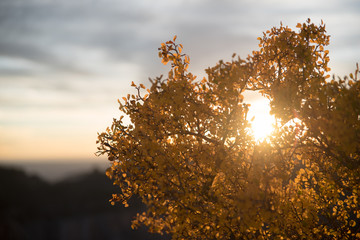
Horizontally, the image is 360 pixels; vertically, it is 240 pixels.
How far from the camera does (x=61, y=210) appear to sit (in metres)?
31.6

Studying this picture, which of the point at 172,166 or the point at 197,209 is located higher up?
the point at 172,166

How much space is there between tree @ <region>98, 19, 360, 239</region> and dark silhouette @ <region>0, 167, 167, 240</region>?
73.9ft

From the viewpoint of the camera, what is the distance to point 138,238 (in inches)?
1199

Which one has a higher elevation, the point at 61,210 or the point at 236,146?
the point at 236,146

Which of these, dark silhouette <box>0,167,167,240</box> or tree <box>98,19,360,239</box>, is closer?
tree <box>98,19,360,239</box>

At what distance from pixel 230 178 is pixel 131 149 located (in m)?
2.78

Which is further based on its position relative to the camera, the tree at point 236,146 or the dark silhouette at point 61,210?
the dark silhouette at point 61,210

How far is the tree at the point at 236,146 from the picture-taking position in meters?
6.40

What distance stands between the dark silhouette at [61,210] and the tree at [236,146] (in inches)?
886

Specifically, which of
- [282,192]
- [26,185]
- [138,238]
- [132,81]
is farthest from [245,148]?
[26,185]

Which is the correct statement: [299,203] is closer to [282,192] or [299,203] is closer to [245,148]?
[282,192]

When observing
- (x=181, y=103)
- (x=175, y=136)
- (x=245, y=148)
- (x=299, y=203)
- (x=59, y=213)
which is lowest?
(x=59, y=213)

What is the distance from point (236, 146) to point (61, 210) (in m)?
29.6

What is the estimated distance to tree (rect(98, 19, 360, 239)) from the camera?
640 cm
